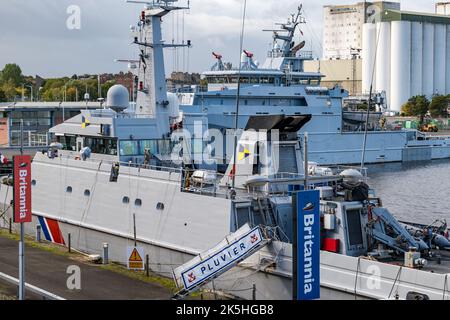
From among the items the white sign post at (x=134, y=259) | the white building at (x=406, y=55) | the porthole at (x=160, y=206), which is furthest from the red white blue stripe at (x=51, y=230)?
the white building at (x=406, y=55)

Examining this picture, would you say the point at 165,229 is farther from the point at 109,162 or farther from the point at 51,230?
the point at 51,230

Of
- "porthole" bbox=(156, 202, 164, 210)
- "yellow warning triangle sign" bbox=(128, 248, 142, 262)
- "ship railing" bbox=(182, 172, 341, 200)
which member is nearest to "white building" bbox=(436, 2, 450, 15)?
"ship railing" bbox=(182, 172, 341, 200)

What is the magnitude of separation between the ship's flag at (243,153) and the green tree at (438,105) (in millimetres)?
102209

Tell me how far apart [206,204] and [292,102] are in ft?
149

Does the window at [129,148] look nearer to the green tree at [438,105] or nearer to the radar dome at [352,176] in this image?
the radar dome at [352,176]

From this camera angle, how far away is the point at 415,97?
119 meters

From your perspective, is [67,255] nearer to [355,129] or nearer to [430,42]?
[355,129]

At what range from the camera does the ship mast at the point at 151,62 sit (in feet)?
94.0

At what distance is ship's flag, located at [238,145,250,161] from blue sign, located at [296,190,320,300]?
7.90 metres

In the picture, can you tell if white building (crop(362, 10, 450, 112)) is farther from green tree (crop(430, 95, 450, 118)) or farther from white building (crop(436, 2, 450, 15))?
white building (crop(436, 2, 450, 15))

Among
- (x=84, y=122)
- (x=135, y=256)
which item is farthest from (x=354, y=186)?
(x=84, y=122)

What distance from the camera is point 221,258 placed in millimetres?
17875
